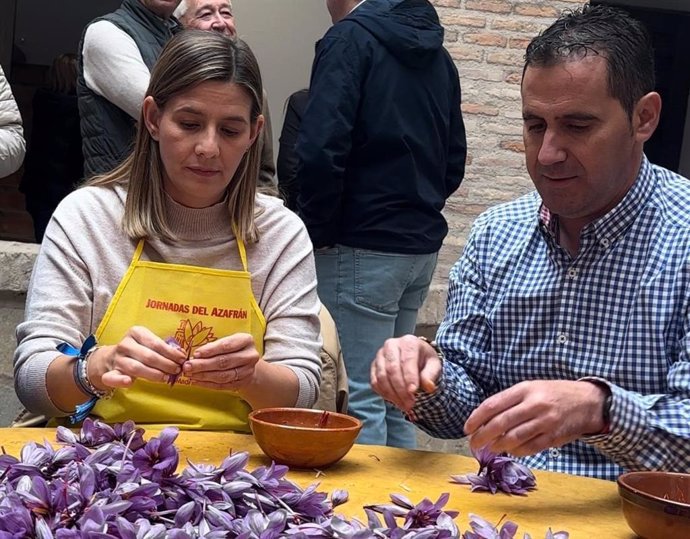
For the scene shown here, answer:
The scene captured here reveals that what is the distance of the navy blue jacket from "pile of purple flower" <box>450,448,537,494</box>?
74.0 inches

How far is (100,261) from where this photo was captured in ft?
7.48

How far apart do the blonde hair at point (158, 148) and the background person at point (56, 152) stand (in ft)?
7.82

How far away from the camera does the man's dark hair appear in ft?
6.74

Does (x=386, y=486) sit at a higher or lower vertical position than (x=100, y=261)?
lower

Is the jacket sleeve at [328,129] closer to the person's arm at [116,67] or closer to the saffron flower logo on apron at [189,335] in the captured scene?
the person's arm at [116,67]

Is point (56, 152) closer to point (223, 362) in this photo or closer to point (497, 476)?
point (223, 362)

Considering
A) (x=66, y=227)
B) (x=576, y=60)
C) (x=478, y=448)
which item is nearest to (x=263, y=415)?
(x=478, y=448)

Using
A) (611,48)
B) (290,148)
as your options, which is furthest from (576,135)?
(290,148)

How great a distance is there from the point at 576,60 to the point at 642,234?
1.16ft

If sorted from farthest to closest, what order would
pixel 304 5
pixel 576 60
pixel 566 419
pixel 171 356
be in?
pixel 304 5 < pixel 576 60 < pixel 171 356 < pixel 566 419

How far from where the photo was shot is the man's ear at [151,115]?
7.87ft

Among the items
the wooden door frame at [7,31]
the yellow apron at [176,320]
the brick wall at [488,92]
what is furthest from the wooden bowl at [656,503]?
the wooden door frame at [7,31]

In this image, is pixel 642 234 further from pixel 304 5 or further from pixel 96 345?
pixel 304 5

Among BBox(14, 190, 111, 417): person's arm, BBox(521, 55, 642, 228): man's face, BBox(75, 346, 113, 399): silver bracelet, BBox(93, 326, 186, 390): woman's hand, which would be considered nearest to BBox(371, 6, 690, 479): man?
BBox(521, 55, 642, 228): man's face
